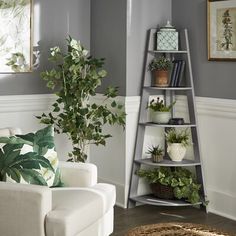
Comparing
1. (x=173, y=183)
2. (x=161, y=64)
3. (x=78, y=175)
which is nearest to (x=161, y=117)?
(x=161, y=64)

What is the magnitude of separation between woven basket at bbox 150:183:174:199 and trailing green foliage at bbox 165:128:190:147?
1.28 feet

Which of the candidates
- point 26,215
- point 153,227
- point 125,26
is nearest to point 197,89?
point 125,26

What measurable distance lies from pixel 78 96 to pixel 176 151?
0.95 meters

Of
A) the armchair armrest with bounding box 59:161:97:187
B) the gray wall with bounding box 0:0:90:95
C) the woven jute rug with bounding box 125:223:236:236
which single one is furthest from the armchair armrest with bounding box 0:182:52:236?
the gray wall with bounding box 0:0:90:95

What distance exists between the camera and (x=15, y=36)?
4.55 meters

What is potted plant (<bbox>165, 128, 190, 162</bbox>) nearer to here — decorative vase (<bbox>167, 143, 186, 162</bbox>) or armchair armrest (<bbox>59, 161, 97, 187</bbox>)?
decorative vase (<bbox>167, 143, 186, 162</bbox>)

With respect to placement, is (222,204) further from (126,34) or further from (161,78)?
(126,34)

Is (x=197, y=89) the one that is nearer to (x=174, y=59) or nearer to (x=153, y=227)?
(x=174, y=59)

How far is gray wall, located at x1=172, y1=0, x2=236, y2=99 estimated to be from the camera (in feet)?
14.6

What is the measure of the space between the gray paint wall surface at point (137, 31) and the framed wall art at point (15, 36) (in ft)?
2.77

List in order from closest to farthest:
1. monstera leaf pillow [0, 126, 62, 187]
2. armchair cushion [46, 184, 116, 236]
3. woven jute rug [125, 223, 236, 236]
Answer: armchair cushion [46, 184, 116, 236], monstera leaf pillow [0, 126, 62, 187], woven jute rug [125, 223, 236, 236]

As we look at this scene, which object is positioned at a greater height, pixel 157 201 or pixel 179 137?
pixel 179 137

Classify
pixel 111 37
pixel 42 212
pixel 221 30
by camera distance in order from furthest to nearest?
pixel 111 37 → pixel 221 30 → pixel 42 212

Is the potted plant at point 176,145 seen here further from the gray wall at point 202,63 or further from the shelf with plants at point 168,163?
the gray wall at point 202,63
